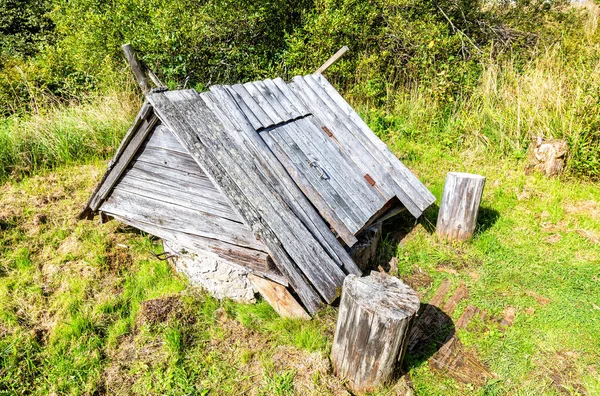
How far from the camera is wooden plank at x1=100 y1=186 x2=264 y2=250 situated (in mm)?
3492

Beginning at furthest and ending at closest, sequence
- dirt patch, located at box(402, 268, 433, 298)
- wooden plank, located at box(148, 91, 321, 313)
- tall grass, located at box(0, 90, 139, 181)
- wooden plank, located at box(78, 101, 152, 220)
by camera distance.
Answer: tall grass, located at box(0, 90, 139, 181) < dirt patch, located at box(402, 268, 433, 298) < wooden plank, located at box(78, 101, 152, 220) < wooden plank, located at box(148, 91, 321, 313)

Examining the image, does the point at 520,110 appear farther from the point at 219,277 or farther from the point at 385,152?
the point at 219,277

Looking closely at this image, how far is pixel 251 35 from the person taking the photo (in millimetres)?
8977

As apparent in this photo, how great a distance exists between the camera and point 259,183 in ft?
10.9

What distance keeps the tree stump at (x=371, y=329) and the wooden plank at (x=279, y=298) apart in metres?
0.58

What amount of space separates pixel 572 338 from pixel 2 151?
26.0 ft

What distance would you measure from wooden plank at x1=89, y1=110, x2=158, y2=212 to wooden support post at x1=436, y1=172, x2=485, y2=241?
11.5 ft

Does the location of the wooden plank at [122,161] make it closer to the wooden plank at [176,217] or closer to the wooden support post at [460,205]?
the wooden plank at [176,217]

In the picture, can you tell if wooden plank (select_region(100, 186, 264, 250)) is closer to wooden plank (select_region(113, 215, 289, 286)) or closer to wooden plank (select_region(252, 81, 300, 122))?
wooden plank (select_region(113, 215, 289, 286))

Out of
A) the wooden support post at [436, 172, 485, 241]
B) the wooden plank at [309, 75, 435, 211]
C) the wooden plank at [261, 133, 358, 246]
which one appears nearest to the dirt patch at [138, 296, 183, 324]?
the wooden plank at [261, 133, 358, 246]

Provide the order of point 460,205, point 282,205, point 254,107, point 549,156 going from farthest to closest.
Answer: point 549,156 → point 460,205 → point 254,107 → point 282,205

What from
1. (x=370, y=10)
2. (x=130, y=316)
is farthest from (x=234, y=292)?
(x=370, y=10)

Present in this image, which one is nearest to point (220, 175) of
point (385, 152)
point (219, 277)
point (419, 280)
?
point (219, 277)

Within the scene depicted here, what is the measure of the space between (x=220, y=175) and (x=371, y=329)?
1650 mm
